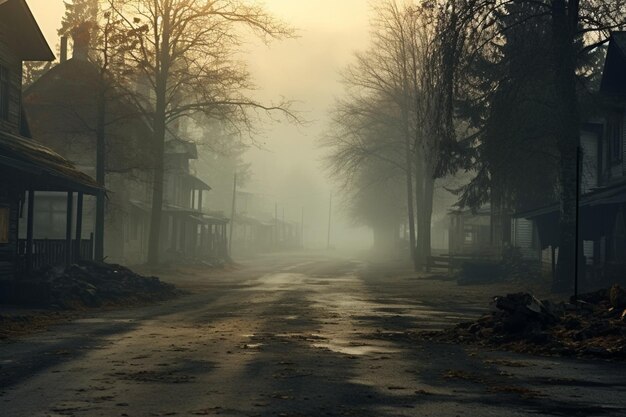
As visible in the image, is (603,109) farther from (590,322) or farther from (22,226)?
(22,226)

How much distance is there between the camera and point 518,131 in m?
32.1

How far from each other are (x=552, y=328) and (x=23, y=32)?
20451 millimetres

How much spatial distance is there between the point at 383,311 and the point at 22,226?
27.3 meters

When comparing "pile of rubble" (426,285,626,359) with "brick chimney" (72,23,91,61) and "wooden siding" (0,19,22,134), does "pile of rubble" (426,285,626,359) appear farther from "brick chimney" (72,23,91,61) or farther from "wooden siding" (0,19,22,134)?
"brick chimney" (72,23,91,61)

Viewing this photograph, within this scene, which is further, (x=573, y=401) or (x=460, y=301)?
(x=460, y=301)

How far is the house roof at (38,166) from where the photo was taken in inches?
947

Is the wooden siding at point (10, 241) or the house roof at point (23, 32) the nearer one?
the wooden siding at point (10, 241)

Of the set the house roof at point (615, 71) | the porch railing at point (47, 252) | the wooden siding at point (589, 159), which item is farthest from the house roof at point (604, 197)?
the porch railing at point (47, 252)

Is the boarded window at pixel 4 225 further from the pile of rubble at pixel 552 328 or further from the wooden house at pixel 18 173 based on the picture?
the pile of rubble at pixel 552 328

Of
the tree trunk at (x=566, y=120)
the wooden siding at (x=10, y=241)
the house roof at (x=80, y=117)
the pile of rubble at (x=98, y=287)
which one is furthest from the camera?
the house roof at (x=80, y=117)

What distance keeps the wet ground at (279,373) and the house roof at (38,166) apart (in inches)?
191

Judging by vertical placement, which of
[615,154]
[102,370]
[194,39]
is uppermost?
[194,39]

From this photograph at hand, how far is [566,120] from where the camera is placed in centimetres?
2961

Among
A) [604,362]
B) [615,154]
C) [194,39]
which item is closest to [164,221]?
[194,39]
